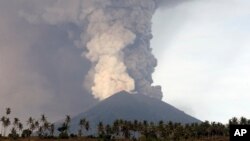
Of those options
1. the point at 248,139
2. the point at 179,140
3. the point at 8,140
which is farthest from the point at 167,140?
the point at 248,139

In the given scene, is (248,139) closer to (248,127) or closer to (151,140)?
(248,127)

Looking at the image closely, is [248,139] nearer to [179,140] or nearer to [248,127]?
[248,127]

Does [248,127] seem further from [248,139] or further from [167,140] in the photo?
[167,140]

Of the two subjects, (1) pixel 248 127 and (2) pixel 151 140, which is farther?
(2) pixel 151 140

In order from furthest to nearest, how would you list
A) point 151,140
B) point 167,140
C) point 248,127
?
point 167,140 → point 151,140 → point 248,127

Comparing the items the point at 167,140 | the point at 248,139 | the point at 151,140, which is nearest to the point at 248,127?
the point at 248,139

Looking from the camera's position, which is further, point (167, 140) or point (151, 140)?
point (167, 140)

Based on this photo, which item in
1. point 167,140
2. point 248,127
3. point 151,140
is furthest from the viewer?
point 167,140

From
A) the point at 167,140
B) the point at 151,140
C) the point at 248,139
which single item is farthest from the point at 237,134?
the point at 167,140
